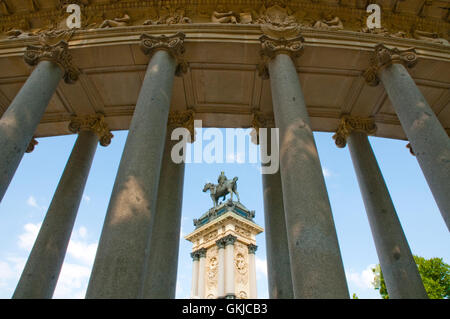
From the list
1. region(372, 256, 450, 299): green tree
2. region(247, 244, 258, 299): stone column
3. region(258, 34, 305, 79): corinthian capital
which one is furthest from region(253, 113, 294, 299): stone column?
region(372, 256, 450, 299): green tree

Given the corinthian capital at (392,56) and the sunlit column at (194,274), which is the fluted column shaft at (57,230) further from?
the sunlit column at (194,274)

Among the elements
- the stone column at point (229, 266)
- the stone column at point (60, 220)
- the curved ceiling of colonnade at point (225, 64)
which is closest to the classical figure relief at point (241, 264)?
the stone column at point (229, 266)

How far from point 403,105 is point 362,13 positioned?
11.4m

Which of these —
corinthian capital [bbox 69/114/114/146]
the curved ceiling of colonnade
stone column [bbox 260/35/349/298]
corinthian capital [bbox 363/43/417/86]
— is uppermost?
the curved ceiling of colonnade

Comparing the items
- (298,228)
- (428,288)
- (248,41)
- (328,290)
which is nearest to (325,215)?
(298,228)

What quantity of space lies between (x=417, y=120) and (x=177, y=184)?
15.3 meters

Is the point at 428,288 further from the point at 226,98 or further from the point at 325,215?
the point at 325,215

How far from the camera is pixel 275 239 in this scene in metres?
21.2

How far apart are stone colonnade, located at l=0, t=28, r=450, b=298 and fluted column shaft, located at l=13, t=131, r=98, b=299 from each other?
0.07 metres

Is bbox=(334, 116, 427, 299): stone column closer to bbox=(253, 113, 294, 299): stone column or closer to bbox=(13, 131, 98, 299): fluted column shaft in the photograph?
bbox=(253, 113, 294, 299): stone column

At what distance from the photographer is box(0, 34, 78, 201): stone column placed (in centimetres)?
1562

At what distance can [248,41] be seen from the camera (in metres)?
22.0

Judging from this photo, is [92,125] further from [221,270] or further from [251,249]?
[251,249]

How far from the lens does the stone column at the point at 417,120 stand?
14.9m
